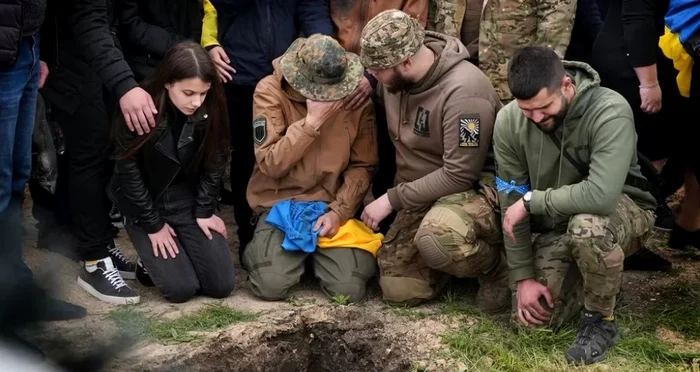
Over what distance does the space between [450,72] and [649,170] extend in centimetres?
105

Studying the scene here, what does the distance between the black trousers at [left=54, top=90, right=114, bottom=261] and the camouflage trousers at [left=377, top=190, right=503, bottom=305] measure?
1384mm

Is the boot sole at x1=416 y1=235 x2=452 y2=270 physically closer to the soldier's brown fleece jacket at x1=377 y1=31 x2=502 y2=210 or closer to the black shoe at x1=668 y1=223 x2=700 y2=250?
the soldier's brown fleece jacket at x1=377 y1=31 x2=502 y2=210

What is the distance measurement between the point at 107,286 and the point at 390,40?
71.7 inches

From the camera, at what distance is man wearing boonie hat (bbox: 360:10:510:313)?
451 centimetres

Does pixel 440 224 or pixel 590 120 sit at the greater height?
pixel 590 120

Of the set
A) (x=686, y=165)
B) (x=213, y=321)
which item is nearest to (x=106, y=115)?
(x=213, y=321)

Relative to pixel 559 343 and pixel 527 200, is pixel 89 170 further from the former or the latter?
pixel 559 343

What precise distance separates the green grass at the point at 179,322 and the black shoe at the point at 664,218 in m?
2.50

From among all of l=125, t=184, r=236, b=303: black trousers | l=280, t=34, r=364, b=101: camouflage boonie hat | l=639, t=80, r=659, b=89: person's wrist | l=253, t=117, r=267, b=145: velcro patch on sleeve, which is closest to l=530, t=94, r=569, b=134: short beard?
l=639, t=80, r=659, b=89: person's wrist

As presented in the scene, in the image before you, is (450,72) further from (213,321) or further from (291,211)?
(213,321)

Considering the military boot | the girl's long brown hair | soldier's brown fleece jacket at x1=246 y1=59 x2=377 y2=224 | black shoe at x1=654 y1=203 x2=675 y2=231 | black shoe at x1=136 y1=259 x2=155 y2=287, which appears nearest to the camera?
the girl's long brown hair

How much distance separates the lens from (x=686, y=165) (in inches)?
214

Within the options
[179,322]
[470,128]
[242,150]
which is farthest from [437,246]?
[242,150]

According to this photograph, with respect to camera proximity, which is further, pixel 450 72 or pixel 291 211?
pixel 291 211
